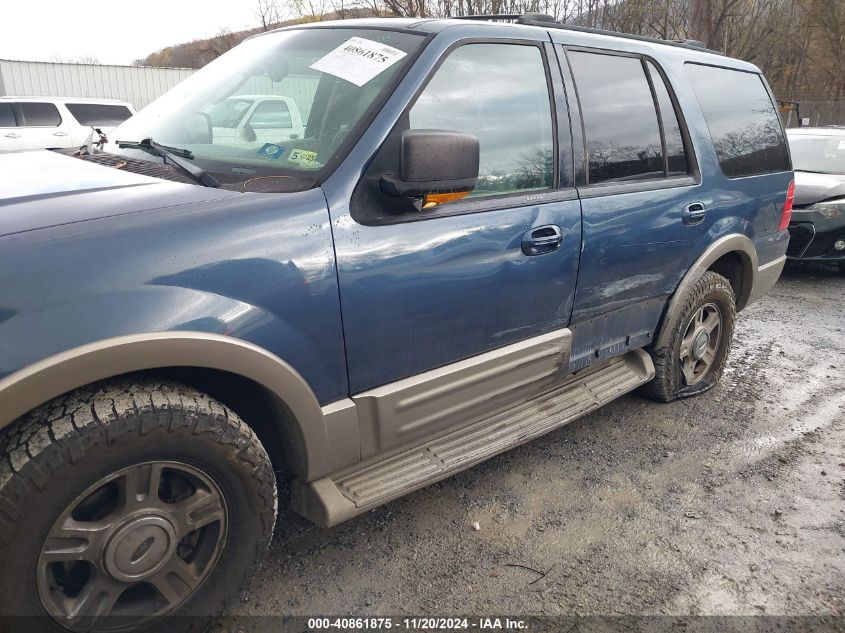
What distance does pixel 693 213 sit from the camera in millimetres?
3393

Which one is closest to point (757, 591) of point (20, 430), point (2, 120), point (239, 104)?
point (20, 430)

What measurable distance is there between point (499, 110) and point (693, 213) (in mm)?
1381

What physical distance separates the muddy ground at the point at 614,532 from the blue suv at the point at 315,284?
0.33 meters

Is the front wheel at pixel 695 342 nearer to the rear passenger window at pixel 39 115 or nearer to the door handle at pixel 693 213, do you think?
the door handle at pixel 693 213

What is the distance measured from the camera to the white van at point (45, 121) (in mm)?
11727

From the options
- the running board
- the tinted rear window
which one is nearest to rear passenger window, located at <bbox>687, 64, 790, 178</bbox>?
the running board

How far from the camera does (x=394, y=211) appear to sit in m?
2.19

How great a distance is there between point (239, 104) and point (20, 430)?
164 cm

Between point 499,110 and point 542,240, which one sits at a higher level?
point 499,110

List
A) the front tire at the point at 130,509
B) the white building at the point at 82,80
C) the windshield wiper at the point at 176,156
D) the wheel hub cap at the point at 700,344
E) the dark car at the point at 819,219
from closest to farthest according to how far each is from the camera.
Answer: the front tire at the point at 130,509 < the windshield wiper at the point at 176,156 < the wheel hub cap at the point at 700,344 < the dark car at the point at 819,219 < the white building at the point at 82,80

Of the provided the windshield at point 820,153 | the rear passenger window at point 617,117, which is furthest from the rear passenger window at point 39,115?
the windshield at point 820,153

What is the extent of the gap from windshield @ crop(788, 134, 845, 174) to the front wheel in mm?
4781

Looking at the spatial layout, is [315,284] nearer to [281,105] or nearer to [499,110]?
[281,105]

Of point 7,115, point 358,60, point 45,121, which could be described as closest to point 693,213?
point 358,60
